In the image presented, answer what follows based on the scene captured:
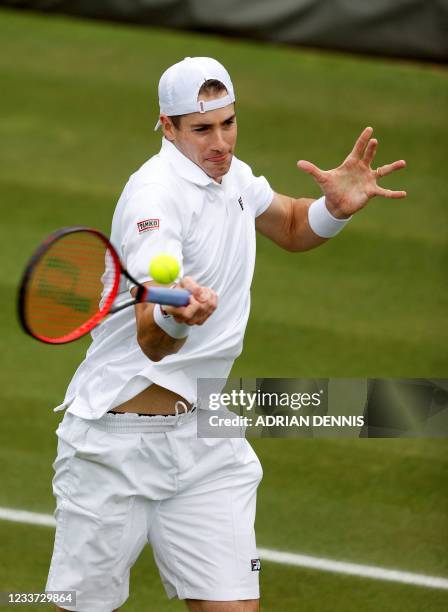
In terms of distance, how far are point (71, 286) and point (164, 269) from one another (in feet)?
1.75

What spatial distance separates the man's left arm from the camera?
19.9 feet

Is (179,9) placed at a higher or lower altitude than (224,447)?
higher

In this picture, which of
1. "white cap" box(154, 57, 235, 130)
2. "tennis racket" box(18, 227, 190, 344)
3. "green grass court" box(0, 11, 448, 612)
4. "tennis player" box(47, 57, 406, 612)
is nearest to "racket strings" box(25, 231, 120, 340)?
"tennis racket" box(18, 227, 190, 344)

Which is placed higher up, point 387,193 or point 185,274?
point 387,193

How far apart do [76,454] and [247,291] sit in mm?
990

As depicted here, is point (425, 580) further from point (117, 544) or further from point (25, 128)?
point (25, 128)

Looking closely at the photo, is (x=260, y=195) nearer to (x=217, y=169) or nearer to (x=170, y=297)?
(x=217, y=169)

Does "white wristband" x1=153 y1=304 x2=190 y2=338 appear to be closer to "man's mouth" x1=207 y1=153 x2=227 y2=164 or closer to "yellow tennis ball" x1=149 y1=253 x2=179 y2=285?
"yellow tennis ball" x1=149 y1=253 x2=179 y2=285

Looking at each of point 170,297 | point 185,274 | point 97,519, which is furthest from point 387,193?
point 97,519

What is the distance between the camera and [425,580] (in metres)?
7.11

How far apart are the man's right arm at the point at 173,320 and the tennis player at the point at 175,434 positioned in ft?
1.09

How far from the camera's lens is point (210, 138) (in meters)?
5.50

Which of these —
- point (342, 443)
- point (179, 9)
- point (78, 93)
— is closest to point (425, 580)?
point (342, 443)

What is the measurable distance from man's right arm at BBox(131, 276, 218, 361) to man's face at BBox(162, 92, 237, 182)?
0.71 m
